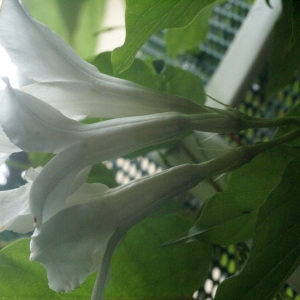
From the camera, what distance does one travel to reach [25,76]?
23cm

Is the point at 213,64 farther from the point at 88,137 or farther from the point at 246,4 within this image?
the point at 88,137

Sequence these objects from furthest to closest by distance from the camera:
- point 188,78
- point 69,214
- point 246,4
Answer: point 246,4, point 188,78, point 69,214

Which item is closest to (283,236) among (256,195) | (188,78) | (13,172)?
(256,195)

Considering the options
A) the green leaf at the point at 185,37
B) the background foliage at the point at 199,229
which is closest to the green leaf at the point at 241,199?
the background foliage at the point at 199,229

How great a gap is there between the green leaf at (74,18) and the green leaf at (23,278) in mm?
277

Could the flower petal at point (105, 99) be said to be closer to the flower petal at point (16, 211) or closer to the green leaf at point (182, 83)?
the flower petal at point (16, 211)

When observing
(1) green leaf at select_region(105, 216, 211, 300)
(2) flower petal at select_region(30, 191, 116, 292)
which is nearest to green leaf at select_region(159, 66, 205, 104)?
(1) green leaf at select_region(105, 216, 211, 300)

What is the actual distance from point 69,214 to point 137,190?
0.10ft

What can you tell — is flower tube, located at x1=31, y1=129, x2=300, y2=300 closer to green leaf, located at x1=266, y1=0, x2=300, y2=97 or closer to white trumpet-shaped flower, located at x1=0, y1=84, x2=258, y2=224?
white trumpet-shaped flower, located at x1=0, y1=84, x2=258, y2=224

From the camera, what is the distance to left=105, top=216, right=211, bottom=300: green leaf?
0.32 m

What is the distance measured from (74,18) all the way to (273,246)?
36 cm

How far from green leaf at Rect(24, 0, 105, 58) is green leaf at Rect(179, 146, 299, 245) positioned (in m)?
0.28

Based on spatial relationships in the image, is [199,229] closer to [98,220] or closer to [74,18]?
[98,220]

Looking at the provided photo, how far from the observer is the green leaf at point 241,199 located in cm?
29
